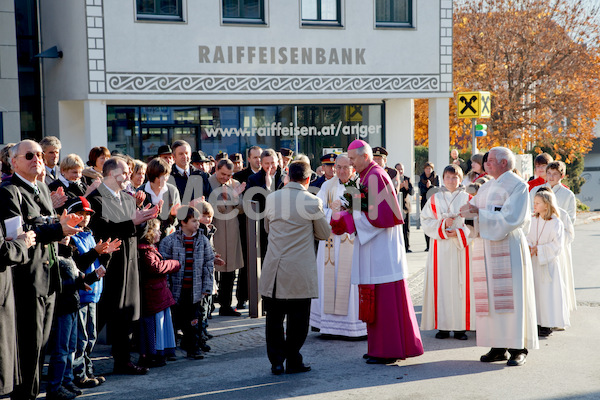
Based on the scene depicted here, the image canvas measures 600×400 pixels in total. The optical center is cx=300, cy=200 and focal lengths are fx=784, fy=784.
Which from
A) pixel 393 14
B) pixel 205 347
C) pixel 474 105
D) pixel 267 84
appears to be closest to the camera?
pixel 205 347

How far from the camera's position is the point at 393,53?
19906mm

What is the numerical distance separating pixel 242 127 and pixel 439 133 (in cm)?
521


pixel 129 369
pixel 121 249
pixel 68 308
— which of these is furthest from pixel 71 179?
pixel 129 369

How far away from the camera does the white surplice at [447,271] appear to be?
850 centimetres

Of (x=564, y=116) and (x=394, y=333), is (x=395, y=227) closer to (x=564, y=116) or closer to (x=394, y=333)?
(x=394, y=333)

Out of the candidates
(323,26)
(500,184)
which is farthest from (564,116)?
(500,184)

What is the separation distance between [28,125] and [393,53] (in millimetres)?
9187

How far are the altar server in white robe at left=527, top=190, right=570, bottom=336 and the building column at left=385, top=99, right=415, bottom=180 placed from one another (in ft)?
40.5

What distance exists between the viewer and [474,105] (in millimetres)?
15641

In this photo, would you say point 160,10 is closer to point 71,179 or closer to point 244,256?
point 244,256

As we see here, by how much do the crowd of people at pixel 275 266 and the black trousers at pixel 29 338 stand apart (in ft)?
0.03

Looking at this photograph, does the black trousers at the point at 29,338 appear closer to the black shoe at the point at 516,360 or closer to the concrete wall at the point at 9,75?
the black shoe at the point at 516,360

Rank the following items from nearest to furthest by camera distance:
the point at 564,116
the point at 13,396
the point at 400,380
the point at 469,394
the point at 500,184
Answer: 1. the point at 13,396
2. the point at 469,394
3. the point at 400,380
4. the point at 500,184
5. the point at 564,116

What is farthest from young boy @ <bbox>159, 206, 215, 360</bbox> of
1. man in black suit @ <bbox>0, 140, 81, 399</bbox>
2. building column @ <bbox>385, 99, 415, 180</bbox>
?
building column @ <bbox>385, 99, 415, 180</bbox>
